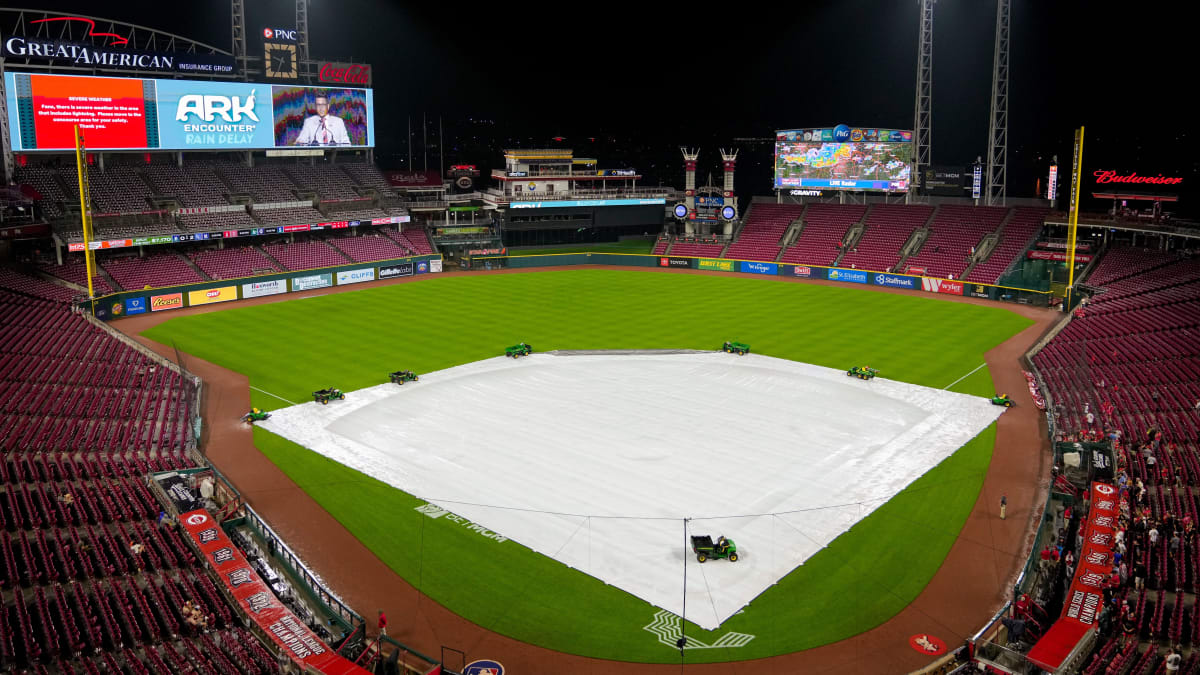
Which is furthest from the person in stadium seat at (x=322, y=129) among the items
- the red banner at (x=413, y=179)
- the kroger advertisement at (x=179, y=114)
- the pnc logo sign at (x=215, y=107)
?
the red banner at (x=413, y=179)

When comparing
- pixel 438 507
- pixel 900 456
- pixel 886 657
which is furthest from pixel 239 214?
pixel 886 657

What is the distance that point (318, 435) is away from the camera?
33.5m

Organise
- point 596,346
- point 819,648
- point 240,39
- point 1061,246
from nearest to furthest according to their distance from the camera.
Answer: point 819,648, point 596,346, point 1061,246, point 240,39

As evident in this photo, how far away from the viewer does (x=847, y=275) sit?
71.5 metres

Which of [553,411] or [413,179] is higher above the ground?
[413,179]

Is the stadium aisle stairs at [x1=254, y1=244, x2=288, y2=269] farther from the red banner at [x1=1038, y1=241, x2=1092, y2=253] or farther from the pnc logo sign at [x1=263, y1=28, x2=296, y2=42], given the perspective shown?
the red banner at [x1=1038, y1=241, x2=1092, y2=253]

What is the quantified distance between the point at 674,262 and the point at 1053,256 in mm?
32201

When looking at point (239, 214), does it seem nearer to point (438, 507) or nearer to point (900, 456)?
point (438, 507)

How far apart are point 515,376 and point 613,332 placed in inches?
450

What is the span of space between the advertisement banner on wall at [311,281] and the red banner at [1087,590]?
57071 mm

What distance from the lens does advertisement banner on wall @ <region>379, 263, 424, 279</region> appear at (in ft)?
238

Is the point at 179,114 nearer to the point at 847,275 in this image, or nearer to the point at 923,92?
the point at 847,275

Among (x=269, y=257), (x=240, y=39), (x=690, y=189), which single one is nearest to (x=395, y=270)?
(x=269, y=257)

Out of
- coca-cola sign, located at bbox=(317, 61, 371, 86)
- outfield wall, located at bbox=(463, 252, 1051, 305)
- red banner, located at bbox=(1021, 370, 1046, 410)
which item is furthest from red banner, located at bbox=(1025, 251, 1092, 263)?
coca-cola sign, located at bbox=(317, 61, 371, 86)
